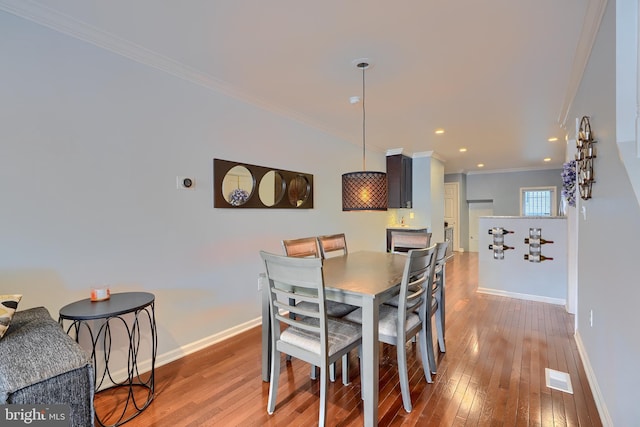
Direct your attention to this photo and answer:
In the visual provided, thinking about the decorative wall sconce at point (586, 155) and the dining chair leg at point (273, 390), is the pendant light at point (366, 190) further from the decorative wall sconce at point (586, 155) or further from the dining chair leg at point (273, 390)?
the decorative wall sconce at point (586, 155)

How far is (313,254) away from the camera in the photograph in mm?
3004

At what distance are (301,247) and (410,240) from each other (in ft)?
4.13

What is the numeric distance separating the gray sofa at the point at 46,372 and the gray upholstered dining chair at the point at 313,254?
127 centimetres

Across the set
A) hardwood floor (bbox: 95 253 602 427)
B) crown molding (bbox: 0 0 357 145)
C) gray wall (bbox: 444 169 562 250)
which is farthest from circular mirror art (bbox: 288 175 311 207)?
gray wall (bbox: 444 169 562 250)

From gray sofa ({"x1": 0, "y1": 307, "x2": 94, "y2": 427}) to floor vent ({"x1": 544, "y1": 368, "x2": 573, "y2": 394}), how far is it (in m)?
2.84

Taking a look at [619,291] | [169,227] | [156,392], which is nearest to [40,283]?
[169,227]

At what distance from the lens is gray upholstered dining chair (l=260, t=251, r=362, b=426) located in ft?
5.57

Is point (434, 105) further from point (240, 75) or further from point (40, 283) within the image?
point (40, 283)

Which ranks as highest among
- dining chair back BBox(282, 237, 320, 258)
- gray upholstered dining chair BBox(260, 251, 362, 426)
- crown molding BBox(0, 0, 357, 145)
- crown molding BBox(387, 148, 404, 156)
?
crown molding BBox(0, 0, 357, 145)

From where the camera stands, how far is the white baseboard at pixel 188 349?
2.25 metres

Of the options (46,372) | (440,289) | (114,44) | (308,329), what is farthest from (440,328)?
(114,44)

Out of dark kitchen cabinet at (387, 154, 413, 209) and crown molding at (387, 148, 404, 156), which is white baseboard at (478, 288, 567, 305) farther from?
crown molding at (387, 148, 404, 156)

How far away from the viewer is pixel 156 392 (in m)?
2.11

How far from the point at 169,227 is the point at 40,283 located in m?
0.86
